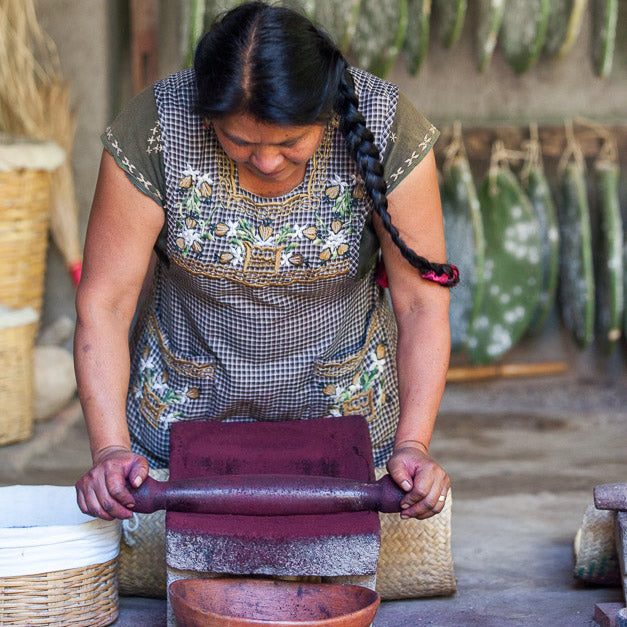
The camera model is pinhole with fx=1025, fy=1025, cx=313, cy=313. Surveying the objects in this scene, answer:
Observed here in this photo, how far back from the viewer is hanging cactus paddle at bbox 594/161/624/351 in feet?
12.4

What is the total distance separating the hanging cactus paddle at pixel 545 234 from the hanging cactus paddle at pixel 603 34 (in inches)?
17.6

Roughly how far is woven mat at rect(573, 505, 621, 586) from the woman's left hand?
615 millimetres

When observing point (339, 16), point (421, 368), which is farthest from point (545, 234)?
point (421, 368)

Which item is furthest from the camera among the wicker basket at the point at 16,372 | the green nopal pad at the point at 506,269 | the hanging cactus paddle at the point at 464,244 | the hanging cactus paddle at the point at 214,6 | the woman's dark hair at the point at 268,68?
the green nopal pad at the point at 506,269

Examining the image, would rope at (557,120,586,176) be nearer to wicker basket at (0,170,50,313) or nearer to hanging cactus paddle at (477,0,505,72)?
hanging cactus paddle at (477,0,505,72)

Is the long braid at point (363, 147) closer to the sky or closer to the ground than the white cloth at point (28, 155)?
closer to the sky

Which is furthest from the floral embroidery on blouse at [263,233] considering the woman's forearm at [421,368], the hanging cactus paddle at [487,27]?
the hanging cactus paddle at [487,27]

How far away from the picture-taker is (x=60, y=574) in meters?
1.79

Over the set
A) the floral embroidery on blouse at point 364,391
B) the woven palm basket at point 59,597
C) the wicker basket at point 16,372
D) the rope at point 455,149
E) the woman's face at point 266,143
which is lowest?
the wicker basket at point 16,372

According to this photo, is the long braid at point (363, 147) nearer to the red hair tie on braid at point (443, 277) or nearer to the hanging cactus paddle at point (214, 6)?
the red hair tie on braid at point (443, 277)

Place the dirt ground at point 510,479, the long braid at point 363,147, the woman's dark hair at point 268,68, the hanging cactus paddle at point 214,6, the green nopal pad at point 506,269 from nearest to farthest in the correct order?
the woman's dark hair at point 268,68, the long braid at point 363,147, the dirt ground at point 510,479, the hanging cactus paddle at point 214,6, the green nopal pad at point 506,269

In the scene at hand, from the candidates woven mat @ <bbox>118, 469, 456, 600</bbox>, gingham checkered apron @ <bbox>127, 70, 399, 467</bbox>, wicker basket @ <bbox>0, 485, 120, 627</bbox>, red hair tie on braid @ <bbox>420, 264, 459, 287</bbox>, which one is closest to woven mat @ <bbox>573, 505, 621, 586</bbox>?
woven mat @ <bbox>118, 469, 456, 600</bbox>

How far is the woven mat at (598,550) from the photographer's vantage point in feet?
6.87

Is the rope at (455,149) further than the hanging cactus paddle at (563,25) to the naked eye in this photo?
Yes
